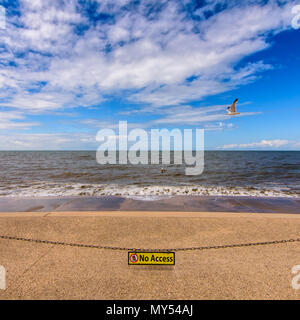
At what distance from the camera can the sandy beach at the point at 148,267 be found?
3.36 metres

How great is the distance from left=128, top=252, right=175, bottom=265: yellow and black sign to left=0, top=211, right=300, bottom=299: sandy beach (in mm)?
129

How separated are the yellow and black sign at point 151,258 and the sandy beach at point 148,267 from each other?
129 millimetres

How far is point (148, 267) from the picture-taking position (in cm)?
398

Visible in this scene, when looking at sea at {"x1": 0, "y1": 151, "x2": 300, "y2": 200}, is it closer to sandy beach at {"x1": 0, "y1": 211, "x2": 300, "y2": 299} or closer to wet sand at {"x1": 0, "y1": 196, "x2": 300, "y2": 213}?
wet sand at {"x1": 0, "y1": 196, "x2": 300, "y2": 213}

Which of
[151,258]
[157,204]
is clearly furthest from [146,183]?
[151,258]

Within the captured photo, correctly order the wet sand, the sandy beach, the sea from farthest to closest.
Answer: the sea
the wet sand
the sandy beach

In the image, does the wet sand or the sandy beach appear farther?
the wet sand

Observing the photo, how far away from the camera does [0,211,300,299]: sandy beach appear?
11.0 ft

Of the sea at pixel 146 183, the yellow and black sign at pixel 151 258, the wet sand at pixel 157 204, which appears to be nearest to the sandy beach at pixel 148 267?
the yellow and black sign at pixel 151 258

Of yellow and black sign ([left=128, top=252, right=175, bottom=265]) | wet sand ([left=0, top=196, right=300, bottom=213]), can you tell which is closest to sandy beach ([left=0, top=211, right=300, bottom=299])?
yellow and black sign ([left=128, top=252, right=175, bottom=265])

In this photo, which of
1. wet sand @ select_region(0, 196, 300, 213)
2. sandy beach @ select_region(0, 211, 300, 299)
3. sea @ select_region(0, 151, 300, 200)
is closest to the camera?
sandy beach @ select_region(0, 211, 300, 299)

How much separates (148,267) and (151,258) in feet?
0.58

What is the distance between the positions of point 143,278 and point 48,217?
4960 millimetres

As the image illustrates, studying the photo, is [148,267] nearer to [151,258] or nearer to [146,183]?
[151,258]
